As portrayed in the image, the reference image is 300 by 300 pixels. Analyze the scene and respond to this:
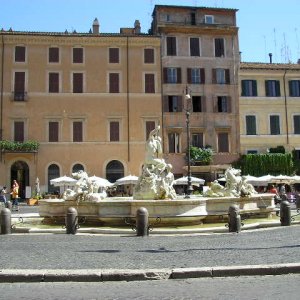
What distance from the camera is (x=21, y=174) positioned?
38.0m

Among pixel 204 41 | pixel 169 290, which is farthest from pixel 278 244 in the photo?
pixel 204 41

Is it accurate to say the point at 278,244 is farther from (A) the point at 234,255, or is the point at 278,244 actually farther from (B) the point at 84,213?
(B) the point at 84,213

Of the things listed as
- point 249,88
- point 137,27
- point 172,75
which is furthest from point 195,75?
point 137,27

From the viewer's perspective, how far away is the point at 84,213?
16.1m

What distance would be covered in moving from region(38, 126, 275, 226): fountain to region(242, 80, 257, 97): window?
79.5 ft

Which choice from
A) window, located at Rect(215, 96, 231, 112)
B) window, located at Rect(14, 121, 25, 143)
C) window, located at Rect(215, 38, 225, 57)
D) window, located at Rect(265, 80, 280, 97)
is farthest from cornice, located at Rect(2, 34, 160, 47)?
window, located at Rect(265, 80, 280, 97)

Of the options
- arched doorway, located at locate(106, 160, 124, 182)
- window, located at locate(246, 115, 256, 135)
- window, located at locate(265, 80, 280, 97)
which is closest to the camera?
arched doorway, located at locate(106, 160, 124, 182)

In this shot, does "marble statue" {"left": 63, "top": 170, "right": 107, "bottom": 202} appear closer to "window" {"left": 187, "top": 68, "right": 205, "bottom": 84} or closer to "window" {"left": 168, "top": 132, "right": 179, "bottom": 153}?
"window" {"left": 168, "top": 132, "right": 179, "bottom": 153}

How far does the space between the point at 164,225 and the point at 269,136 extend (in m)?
28.1

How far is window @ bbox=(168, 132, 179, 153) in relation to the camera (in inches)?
1553

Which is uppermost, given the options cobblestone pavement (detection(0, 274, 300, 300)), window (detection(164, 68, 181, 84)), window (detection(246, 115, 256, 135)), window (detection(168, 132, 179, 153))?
window (detection(164, 68, 181, 84))

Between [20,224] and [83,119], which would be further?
[83,119]

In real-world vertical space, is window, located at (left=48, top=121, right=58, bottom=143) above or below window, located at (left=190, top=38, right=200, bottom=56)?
below

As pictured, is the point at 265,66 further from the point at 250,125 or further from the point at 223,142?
the point at 223,142
